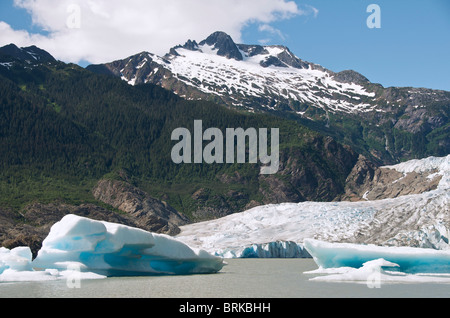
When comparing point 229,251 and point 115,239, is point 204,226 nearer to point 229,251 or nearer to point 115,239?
point 229,251

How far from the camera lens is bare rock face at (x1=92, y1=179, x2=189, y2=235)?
6161 inches

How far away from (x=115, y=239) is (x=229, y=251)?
6076 centimetres

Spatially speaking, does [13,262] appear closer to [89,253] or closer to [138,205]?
[89,253]

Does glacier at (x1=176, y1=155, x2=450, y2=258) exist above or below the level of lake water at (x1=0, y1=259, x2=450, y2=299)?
above

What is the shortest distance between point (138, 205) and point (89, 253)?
4666 inches

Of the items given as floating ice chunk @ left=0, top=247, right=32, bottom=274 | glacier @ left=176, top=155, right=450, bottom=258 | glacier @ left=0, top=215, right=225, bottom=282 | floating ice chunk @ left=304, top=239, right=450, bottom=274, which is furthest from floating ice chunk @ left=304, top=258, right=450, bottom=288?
glacier @ left=176, top=155, right=450, bottom=258

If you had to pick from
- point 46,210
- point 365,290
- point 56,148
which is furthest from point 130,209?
point 365,290

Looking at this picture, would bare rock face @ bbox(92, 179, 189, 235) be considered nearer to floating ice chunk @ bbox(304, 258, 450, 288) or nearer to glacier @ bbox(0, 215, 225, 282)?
glacier @ bbox(0, 215, 225, 282)

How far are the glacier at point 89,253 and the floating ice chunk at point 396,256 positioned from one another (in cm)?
1394

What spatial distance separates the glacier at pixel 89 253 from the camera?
47.8 m

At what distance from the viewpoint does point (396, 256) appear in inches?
1971

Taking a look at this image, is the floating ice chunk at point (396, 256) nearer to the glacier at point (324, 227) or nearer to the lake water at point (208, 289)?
the lake water at point (208, 289)
